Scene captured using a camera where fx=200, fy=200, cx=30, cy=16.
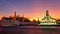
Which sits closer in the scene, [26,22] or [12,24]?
[12,24]

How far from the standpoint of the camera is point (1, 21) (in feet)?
379

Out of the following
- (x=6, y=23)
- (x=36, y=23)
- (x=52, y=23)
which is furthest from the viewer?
(x=36, y=23)

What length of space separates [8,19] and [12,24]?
3.83 metres

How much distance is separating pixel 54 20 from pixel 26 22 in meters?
19.3

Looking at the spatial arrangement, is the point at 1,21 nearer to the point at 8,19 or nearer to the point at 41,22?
the point at 8,19

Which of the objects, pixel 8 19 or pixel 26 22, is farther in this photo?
pixel 26 22

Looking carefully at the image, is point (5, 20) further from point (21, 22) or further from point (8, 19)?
point (21, 22)

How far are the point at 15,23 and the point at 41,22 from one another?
16.0 meters

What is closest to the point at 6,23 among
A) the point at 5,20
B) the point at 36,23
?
the point at 5,20

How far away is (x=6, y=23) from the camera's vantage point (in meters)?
114

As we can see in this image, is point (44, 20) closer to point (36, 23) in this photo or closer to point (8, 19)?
point (36, 23)

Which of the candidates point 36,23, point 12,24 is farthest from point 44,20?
point 12,24

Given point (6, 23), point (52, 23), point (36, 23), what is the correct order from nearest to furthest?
point (6, 23) → point (52, 23) → point (36, 23)

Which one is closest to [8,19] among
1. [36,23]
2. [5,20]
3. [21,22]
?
[5,20]
